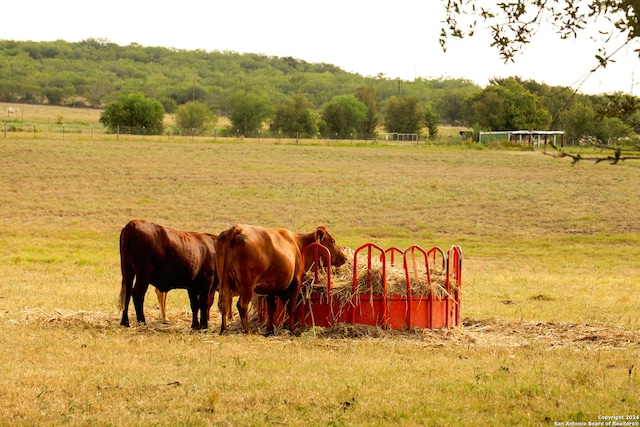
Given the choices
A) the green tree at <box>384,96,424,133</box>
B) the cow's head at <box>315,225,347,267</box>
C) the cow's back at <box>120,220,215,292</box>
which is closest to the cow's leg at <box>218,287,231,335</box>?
the cow's back at <box>120,220,215,292</box>

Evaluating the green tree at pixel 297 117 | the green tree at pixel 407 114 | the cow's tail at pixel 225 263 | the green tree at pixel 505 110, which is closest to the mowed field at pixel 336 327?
the cow's tail at pixel 225 263

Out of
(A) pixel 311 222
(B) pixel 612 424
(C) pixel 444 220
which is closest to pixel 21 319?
(B) pixel 612 424

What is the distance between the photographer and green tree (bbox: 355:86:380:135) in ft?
424

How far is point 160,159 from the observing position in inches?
2265

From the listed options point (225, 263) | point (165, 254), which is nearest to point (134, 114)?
point (165, 254)

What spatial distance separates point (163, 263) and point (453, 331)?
465 centimetres

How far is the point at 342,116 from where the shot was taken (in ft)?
406

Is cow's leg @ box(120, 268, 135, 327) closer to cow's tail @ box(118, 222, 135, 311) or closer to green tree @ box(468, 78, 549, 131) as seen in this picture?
cow's tail @ box(118, 222, 135, 311)

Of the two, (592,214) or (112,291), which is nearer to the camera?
(112,291)

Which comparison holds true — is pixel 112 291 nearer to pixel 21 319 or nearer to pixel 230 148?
pixel 21 319

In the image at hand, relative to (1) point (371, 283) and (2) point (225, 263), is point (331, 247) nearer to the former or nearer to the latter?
(1) point (371, 283)

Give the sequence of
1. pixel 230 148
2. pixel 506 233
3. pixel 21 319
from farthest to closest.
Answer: pixel 230 148
pixel 506 233
pixel 21 319

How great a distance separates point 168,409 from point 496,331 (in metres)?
7.27

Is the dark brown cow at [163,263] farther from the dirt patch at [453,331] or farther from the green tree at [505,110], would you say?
the green tree at [505,110]
